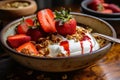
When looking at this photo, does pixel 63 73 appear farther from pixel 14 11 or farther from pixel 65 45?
pixel 14 11

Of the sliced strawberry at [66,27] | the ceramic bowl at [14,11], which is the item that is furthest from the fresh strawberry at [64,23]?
the ceramic bowl at [14,11]

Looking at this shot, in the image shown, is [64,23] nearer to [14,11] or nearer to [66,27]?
[66,27]

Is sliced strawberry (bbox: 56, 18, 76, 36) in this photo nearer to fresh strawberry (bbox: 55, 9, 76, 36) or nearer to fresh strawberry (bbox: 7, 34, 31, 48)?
fresh strawberry (bbox: 55, 9, 76, 36)

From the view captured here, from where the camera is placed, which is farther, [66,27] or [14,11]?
[14,11]

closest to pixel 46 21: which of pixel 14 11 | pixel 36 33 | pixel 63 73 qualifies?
pixel 36 33

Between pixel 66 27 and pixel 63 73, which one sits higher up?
pixel 66 27

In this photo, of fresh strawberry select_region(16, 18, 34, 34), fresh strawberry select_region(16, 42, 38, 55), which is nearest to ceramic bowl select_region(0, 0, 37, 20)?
fresh strawberry select_region(16, 18, 34, 34)

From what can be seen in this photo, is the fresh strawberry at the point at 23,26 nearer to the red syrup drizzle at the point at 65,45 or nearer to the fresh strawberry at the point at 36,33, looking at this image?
the fresh strawberry at the point at 36,33

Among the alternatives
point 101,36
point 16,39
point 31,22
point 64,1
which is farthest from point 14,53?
point 64,1
